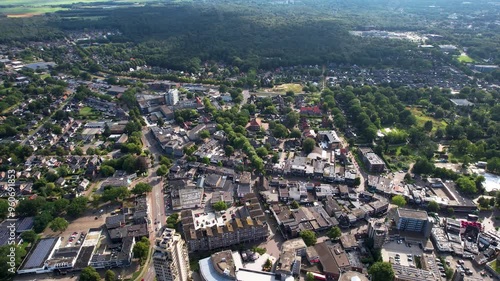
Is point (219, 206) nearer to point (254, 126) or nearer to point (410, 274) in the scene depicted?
point (410, 274)

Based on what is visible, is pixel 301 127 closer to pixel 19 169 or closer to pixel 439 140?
pixel 439 140

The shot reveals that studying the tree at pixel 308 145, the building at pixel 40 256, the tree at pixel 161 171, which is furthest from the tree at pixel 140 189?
the tree at pixel 308 145

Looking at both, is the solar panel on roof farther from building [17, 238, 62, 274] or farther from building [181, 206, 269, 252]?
building [181, 206, 269, 252]

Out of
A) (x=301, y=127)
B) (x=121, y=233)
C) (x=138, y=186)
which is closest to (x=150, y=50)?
(x=301, y=127)

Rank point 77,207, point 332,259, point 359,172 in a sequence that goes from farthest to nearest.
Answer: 1. point 359,172
2. point 77,207
3. point 332,259

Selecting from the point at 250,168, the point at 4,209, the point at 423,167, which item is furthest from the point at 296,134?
the point at 4,209

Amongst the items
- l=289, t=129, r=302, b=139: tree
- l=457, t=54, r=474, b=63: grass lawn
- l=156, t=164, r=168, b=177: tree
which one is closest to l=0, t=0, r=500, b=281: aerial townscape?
l=289, t=129, r=302, b=139: tree
